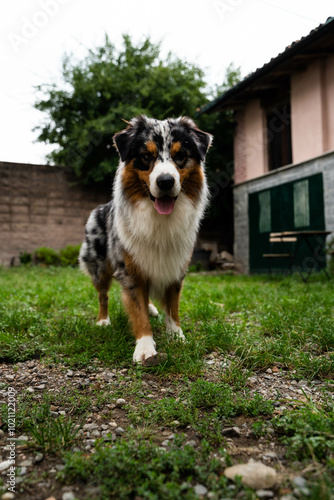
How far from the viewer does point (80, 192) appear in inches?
481

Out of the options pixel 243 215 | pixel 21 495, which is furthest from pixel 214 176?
pixel 21 495

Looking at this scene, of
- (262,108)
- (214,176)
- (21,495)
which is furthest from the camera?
(214,176)

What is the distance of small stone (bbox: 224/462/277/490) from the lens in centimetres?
124

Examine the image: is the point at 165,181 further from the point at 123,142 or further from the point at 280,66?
the point at 280,66

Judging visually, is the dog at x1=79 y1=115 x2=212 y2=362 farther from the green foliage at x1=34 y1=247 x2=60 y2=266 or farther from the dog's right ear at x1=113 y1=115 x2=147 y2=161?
the green foliage at x1=34 y1=247 x2=60 y2=266

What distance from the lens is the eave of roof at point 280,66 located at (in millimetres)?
7713

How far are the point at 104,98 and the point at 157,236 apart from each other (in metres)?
10.2

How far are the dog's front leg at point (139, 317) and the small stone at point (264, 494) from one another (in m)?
1.37

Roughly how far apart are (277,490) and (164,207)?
1857 mm

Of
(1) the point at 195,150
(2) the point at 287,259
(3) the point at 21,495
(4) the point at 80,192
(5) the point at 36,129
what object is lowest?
(3) the point at 21,495

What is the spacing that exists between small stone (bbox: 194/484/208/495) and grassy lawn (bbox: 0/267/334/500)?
0.6 inches

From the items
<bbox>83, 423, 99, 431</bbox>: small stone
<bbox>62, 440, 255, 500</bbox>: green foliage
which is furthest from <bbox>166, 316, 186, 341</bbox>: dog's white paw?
<bbox>62, 440, 255, 500</bbox>: green foliage

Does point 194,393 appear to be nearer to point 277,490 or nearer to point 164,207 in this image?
point 277,490

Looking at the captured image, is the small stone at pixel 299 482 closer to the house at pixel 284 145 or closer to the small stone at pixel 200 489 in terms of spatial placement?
the small stone at pixel 200 489
